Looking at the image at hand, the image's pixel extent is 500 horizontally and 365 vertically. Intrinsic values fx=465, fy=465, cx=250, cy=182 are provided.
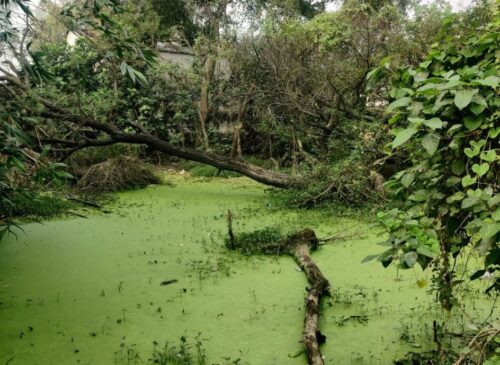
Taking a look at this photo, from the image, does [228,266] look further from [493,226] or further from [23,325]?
[493,226]

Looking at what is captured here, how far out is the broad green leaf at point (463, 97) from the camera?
122 centimetres

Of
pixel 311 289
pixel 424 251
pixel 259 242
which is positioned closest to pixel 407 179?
pixel 424 251

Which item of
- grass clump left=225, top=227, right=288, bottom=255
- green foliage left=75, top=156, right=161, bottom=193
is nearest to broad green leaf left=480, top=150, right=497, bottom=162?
grass clump left=225, top=227, right=288, bottom=255

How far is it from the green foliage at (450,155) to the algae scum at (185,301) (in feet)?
3.62

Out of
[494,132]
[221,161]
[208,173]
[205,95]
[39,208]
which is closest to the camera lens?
[494,132]

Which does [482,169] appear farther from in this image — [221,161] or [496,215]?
[221,161]

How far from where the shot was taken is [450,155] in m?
1.44

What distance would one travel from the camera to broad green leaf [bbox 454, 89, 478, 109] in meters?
1.22

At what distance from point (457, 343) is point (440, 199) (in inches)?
49.2

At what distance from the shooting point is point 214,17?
9828 mm

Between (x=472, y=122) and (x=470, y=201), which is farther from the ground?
(x=472, y=122)

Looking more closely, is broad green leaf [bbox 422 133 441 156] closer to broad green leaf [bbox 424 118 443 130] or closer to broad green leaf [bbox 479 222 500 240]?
broad green leaf [bbox 424 118 443 130]

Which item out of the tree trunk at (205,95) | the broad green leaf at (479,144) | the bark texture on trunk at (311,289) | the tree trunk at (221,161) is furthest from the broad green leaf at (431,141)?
the tree trunk at (205,95)

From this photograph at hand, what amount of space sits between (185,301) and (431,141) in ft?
6.98
